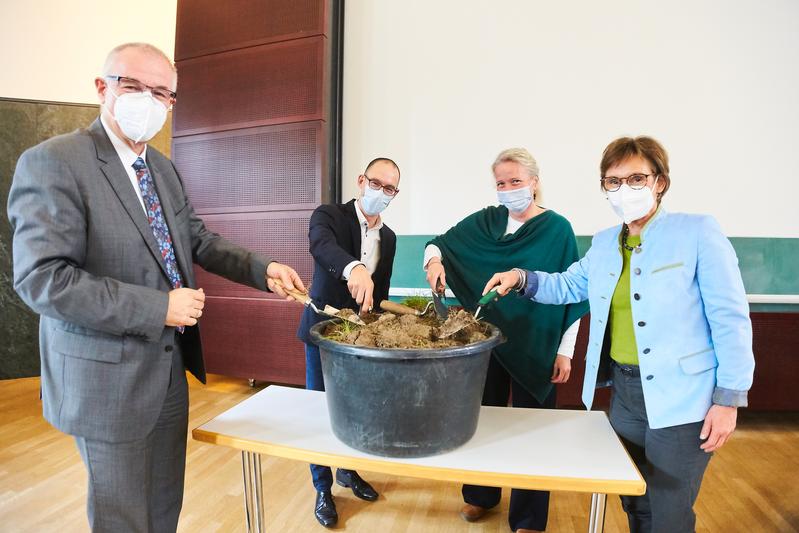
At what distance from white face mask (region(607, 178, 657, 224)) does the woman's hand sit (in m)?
0.36

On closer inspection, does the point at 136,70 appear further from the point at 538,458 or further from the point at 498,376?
the point at 498,376

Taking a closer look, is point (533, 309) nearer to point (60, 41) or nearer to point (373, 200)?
point (373, 200)

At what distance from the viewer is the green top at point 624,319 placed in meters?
1.30

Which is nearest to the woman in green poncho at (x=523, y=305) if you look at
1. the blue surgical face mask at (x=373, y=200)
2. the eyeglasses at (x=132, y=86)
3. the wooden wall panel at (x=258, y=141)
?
the blue surgical face mask at (x=373, y=200)

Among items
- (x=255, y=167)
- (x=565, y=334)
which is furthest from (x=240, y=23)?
(x=565, y=334)

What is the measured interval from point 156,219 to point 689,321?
139cm

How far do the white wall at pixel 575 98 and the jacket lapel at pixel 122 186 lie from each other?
2.48 m

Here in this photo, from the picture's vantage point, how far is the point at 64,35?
3785 mm

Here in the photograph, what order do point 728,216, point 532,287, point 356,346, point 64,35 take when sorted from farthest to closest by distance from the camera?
point 64,35, point 728,216, point 532,287, point 356,346

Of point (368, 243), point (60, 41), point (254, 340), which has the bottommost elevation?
point (254, 340)

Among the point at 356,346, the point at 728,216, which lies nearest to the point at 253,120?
the point at 356,346

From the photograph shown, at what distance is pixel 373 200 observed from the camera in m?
1.85

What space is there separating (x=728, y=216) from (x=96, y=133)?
3642 mm

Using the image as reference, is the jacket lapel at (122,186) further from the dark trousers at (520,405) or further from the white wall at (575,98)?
the white wall at (575,98)
